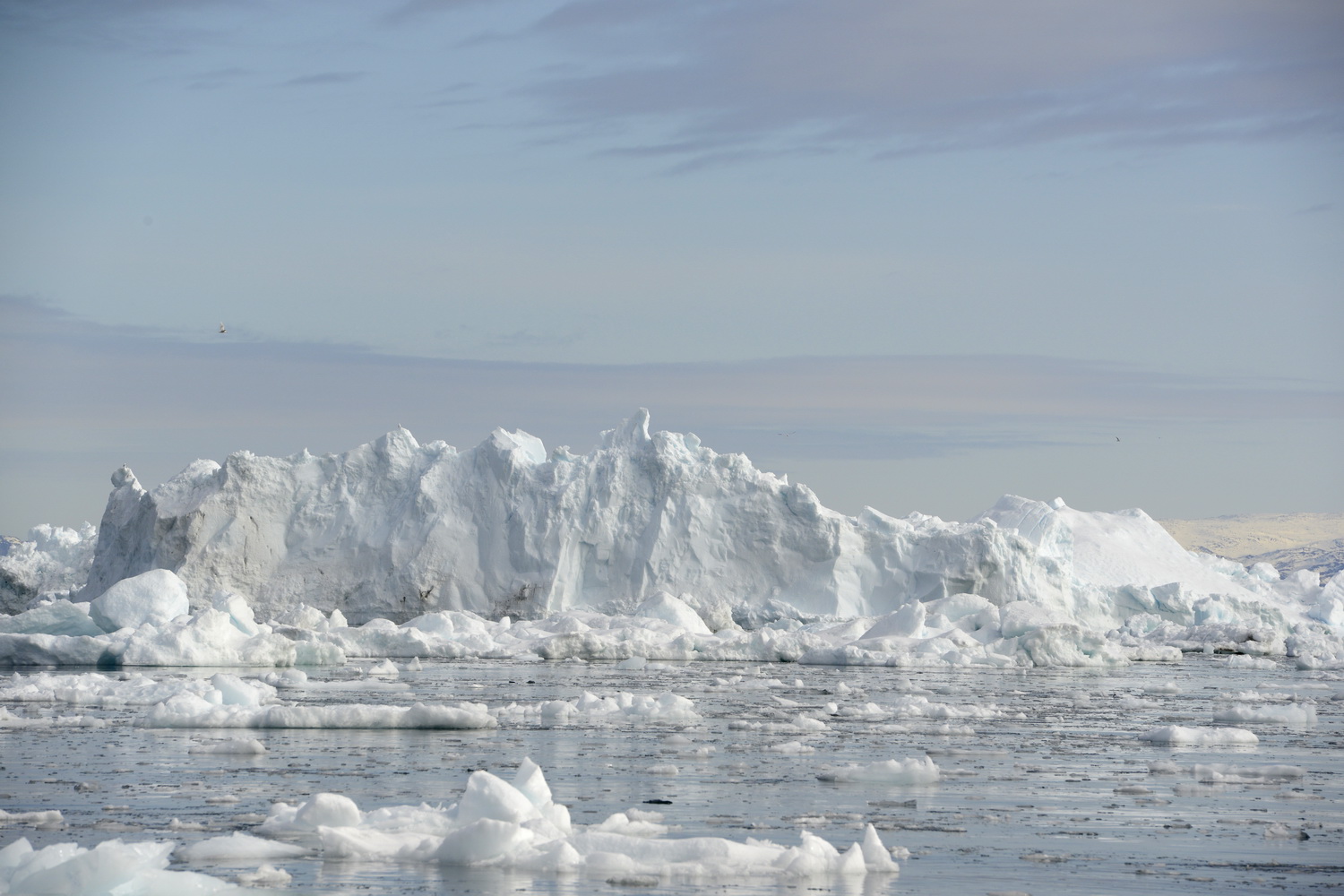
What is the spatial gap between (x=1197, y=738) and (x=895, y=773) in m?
4.43

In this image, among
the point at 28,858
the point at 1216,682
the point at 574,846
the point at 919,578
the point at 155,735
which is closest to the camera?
the point at 28,858

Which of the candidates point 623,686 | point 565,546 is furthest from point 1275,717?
point 565,546

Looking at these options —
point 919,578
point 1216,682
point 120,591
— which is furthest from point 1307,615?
point 120,591

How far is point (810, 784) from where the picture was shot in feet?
31.4

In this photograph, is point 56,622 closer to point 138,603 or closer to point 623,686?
point 138,603

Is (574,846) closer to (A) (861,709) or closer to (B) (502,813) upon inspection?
(B) (502,813)

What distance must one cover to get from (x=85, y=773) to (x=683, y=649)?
1919cm

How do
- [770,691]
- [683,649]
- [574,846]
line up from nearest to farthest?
1. [574,846]
2. [770,691]
3. [683,649]

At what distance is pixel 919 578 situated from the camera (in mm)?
36281

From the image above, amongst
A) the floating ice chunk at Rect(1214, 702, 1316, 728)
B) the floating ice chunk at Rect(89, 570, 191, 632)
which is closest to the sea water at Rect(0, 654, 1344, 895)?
the floating ice chunk at Rect(1214, 702, 1316, 728)

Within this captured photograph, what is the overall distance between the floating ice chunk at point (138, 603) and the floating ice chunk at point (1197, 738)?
17.2 m

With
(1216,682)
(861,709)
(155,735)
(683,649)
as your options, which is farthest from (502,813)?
(683,649)

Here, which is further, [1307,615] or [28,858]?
[1307,615]

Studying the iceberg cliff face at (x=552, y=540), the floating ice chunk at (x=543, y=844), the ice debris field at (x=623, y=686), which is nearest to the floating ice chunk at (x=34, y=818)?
the ice debris field at (x=623, y=686)
